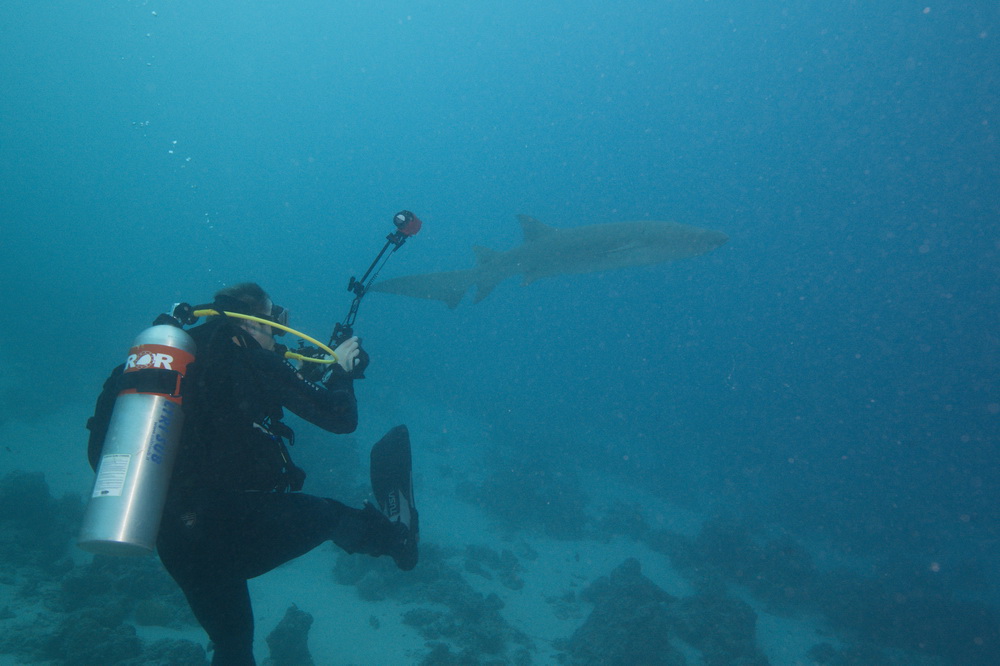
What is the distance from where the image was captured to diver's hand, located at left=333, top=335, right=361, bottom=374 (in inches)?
124

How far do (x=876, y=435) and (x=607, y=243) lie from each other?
222 feet

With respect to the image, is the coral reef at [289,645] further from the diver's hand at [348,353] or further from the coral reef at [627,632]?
the diver's hand at [348,353]

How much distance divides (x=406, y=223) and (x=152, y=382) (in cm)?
246

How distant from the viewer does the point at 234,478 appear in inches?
102

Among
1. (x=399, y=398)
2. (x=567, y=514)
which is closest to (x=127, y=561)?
(x=567, y=514)

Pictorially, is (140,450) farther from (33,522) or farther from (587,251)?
(33,522)

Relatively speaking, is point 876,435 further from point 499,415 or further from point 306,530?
point 306,530

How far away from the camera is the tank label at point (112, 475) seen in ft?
7.24

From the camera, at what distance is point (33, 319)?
97.2 feet

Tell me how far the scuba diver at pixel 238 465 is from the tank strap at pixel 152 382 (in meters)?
0.08

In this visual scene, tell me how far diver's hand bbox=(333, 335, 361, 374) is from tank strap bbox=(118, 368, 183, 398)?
94 centimetres

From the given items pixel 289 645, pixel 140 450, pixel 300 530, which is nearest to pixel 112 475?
pixel 140 450

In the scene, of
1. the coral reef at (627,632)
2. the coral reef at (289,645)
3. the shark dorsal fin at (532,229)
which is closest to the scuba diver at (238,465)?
the coral reef at (289,645)

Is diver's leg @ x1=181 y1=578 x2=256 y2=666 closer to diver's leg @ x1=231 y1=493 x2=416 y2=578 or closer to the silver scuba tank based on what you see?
diver's leg @ x1=231 y1=493 x2=416 y2=578
